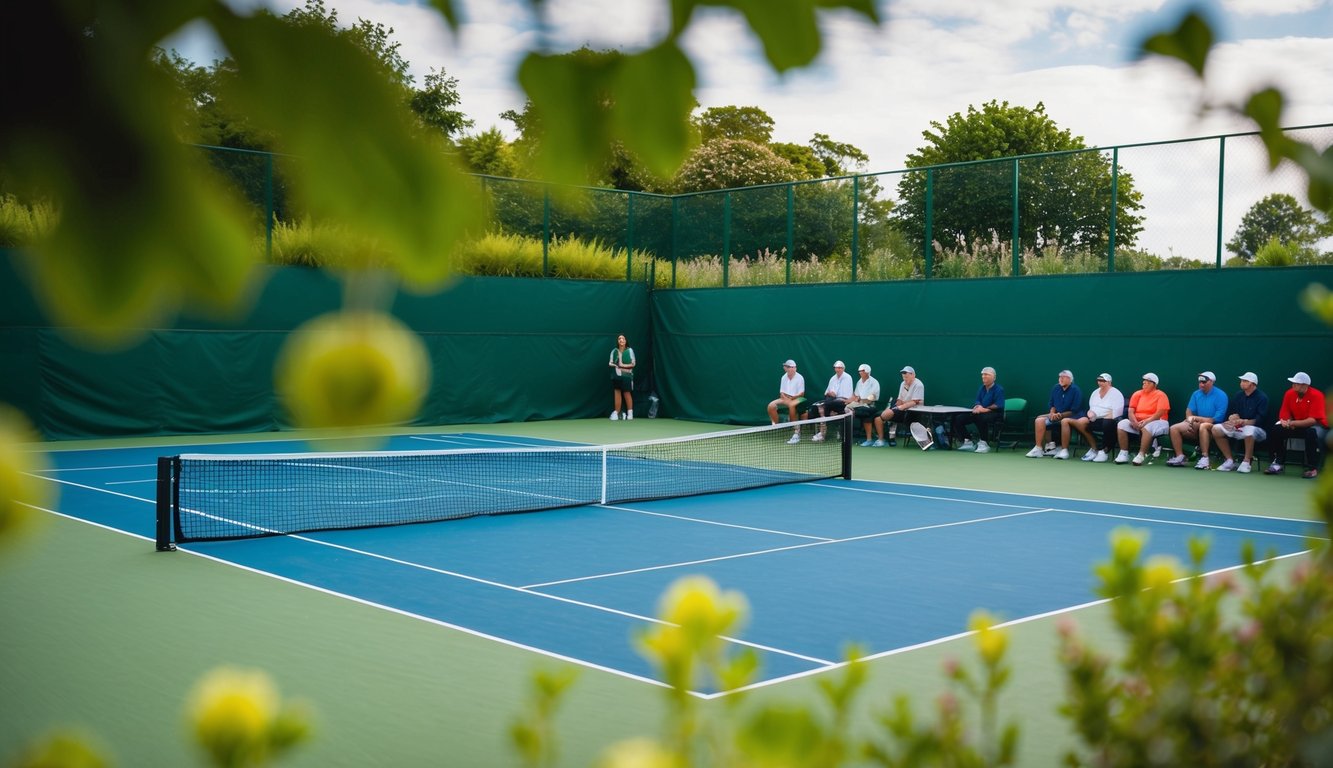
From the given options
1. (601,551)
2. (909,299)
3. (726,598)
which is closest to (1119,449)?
(909,299)

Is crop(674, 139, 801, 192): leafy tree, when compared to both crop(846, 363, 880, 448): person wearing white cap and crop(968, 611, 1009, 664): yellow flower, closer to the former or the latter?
crop(846, 363, 880, 448): person wearing white cap

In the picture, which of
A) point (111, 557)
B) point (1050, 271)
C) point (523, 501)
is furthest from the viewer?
point (1050, 271)

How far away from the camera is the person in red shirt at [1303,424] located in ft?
46.5

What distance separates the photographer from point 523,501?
11883 mm

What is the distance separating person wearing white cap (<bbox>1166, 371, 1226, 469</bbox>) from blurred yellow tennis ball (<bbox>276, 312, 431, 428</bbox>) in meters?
15.8

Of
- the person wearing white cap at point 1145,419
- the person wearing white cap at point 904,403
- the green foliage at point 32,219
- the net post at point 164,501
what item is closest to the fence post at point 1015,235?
the person wearing white cap at point 904,403

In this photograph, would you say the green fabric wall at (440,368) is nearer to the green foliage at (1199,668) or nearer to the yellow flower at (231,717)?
the green foliage at (1199,668)

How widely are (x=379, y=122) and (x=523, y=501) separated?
37.6 feet

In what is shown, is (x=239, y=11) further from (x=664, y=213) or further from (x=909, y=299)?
(x=664, y=213)

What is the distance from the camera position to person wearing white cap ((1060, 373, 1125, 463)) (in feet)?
52.6

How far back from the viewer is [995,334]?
18375 millimetres

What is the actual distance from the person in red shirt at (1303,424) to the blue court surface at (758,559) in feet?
12.8

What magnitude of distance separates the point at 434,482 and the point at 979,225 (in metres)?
10.3

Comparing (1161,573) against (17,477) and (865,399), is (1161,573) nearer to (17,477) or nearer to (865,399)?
(17,477)
